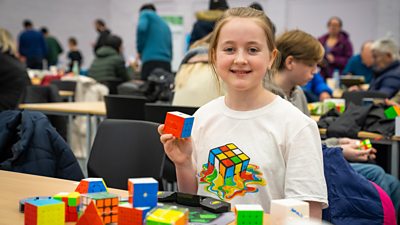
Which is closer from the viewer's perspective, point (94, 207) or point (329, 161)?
point (94, 207)

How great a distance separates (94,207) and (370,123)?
244 cm

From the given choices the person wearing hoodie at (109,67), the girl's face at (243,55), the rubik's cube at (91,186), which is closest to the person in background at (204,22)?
the person wearing hoodie at (109,67)

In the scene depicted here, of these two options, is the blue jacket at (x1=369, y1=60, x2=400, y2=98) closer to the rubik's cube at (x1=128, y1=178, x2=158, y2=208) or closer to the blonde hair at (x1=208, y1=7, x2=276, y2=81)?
the blonde hair at (x1=208, y1=7, x2=276, y2=81)

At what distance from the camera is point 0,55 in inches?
177

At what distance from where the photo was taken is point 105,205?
1.23 meters

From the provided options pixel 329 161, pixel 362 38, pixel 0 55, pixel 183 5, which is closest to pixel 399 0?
pixel 362 38

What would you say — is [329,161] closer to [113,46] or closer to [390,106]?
[390,106]

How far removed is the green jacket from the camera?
7.33m

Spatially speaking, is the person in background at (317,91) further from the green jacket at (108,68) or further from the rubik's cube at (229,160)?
the rubik's cube at (229,160)

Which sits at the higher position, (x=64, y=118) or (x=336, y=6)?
(x=336, y=6)

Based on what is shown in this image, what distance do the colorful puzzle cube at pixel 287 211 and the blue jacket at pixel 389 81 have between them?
412 centimetres

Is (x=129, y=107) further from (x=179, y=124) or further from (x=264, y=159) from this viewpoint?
(x=179, y=124)

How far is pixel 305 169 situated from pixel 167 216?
2.44ft

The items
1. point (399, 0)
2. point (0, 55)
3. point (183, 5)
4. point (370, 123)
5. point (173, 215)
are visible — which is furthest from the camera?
point (183, 5)
